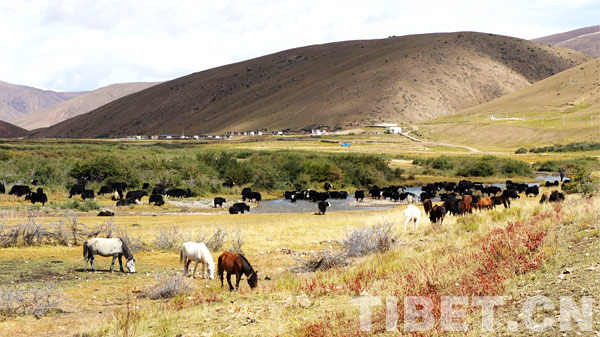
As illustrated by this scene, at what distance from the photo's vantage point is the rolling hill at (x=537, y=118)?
3735 inches

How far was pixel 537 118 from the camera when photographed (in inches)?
4508

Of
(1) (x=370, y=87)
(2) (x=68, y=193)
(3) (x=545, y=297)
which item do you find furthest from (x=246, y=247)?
(1) (x=370, y=87)

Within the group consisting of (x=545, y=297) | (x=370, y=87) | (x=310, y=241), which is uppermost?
(x=370, y=87)

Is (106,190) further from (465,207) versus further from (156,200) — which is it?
(465,207)

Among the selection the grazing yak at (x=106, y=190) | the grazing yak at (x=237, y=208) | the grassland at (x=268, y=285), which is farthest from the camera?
the grazing yak at (x=106, y=190)

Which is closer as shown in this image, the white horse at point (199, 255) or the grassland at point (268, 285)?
the grassland at point (268, 285)

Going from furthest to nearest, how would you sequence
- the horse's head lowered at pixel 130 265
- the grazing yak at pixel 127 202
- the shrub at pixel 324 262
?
the grazing yak at pixel 127 202 → the horse's head lowered at pixel 130 265 → the shrub at pixel 324 262

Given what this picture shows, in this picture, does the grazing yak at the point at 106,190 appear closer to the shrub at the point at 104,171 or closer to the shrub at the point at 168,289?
the shrub at the point at 104,171

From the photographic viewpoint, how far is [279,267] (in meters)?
15.6

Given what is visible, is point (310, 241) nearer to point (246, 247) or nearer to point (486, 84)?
point (246, 247)

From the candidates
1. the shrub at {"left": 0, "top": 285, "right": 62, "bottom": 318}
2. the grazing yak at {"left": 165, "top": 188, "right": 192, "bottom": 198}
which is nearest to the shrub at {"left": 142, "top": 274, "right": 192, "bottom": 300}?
the shrub at {"left": 0, "top": 285, "right": 62, "bottom": 318}

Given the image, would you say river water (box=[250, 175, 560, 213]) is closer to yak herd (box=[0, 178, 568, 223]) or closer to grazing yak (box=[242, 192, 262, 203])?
grazing yak (box=[242, 192, 262, 203])

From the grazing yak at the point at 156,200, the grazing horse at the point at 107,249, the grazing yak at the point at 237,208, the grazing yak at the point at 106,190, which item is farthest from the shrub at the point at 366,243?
the grazing yak at the point at 106,190

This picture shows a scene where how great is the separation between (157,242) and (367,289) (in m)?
11.2
